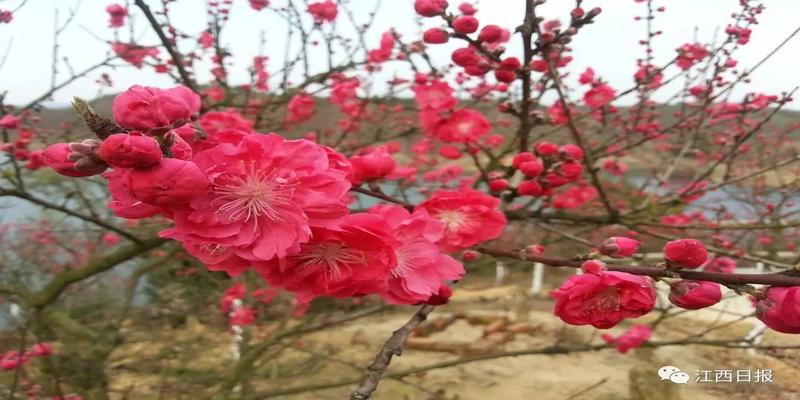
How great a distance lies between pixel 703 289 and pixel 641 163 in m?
5.67

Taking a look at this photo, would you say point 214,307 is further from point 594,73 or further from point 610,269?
point 610,269

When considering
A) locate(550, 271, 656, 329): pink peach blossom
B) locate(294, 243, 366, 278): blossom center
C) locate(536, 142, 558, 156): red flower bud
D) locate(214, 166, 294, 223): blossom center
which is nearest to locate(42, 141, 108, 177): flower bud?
locate(214, 166, 294, 223): blossom center

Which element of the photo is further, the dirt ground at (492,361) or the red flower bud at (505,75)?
the dirt ground at (492,361)

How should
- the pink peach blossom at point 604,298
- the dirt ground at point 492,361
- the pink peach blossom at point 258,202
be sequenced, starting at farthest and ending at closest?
the dirt ground at point 492,361
the pink peach blossom at point 604,298
the pink peach blossom at point 258,202

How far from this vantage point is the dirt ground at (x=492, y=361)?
2.62m

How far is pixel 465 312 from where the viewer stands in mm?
6445

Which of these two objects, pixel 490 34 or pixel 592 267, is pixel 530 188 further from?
pixel 592 267

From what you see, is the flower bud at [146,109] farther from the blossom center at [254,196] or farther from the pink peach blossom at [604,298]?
the pink peach blossom at [604,298]

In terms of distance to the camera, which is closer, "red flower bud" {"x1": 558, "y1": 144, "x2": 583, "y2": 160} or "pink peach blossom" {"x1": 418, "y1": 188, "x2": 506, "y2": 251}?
"pink peach blossom" {"x1": 418, "y1": 188, "x2": 506, "y2": 251}

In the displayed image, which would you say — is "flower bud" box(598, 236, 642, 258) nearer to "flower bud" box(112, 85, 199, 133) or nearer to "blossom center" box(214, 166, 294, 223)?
"blossom center" box(214, 166, 294, 223)

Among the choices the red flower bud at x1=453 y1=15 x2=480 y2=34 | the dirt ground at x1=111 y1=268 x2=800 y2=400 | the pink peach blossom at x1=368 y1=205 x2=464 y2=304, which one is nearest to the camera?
the pink peach blossom at x1=368 y1=205 x2=464 y2=304

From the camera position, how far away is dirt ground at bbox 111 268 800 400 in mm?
2625

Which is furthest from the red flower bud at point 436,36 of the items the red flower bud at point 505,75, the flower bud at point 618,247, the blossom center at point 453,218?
the flower bud at point 618,247

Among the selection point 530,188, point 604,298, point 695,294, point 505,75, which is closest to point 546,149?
point 530,188
